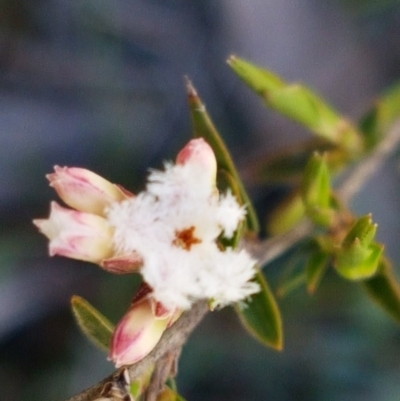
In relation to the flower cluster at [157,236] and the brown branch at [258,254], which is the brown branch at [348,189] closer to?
the brown branch at [258,254]

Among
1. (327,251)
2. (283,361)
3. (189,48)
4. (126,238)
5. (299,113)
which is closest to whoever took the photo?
(126,238)

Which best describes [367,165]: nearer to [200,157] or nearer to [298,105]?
[298,105]

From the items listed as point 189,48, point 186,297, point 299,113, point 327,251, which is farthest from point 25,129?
point 186,297

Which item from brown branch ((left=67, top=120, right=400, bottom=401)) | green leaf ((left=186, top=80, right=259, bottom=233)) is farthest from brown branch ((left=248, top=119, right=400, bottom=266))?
green leaf ((left=186, top=80, right=259, bottom=233))

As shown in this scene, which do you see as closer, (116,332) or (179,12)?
(116,332)

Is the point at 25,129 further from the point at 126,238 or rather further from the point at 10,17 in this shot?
the point at 126,238

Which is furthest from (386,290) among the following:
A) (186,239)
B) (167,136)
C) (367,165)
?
(167,136)

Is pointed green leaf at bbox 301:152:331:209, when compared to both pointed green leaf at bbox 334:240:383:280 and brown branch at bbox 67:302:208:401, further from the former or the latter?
brown branch at bbox 67:302:208:401
